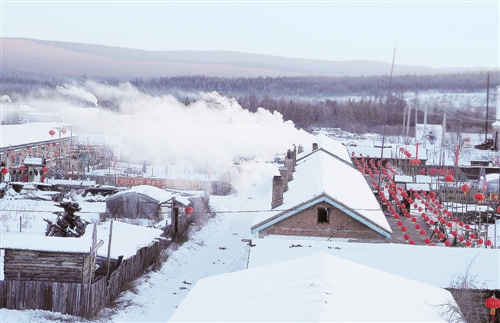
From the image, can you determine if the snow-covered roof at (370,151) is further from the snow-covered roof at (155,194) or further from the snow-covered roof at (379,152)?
the snow-covered roof at (155,194)

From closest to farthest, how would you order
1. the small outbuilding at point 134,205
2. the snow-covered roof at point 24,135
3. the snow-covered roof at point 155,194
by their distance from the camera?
the small outbuilding at point 134,205, the snow-covered roof at point 155,194, the snow-covered roof at point 24,135

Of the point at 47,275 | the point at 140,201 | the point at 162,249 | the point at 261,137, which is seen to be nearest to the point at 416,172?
the point at 261,137

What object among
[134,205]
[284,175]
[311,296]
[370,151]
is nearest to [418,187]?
[284,175]

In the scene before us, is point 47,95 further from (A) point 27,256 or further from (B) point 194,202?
(A) point 27,256

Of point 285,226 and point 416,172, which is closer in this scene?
point 285,226

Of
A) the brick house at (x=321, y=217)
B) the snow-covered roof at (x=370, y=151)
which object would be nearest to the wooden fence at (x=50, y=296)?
the brick house at (x=321, y=217)

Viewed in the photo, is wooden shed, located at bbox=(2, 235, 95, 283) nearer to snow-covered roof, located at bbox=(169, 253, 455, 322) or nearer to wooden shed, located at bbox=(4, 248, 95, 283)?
wooden shed, located at bbox=(4, 248, 95, 283)

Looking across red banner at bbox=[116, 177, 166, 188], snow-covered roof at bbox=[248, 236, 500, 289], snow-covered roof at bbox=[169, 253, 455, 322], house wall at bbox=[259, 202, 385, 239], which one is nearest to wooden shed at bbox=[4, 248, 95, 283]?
snow-covered roof at bbox=[248, 236, 500, 289]
